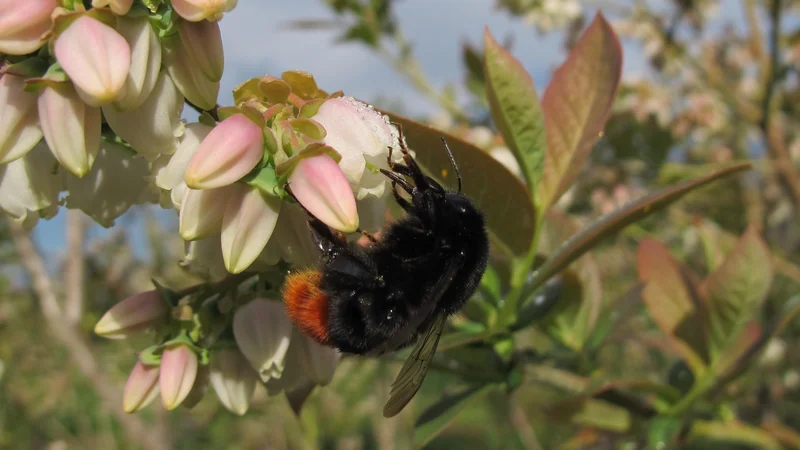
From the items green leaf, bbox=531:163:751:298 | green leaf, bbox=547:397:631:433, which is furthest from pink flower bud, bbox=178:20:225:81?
green leaf, bbox=547:397:631:433

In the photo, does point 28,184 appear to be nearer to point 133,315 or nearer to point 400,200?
point 133,315

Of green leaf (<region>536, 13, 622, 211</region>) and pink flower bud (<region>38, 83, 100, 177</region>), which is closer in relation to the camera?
pink flower bud (<region>38, 83, 100, 177</region>)

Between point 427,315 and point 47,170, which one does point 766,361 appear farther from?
point 47,170

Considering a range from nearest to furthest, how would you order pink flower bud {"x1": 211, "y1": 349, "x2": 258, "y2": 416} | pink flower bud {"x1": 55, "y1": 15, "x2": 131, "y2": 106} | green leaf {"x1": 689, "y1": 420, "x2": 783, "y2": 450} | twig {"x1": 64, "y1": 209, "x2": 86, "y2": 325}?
pink flower bud {"x1": 55, "y1": 15, "x2": 131, "y2": 106}
pink flower bud {"x1": 211, "y1": 349, "x2": 258, "y2": 416}
green leaf {"x1": 689, "y1": 420, "x2": 783, "y2": 450}
twig {"x1": 64, "y1": 209, "x2": 86, "y2": 325}

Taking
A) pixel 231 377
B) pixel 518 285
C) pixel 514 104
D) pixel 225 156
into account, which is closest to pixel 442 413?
pixel 518 285

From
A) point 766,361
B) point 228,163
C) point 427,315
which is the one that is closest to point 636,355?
point 766,361

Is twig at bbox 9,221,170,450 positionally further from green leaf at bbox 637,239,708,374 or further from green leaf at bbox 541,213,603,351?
green leaf at bbox 637,239,708,374

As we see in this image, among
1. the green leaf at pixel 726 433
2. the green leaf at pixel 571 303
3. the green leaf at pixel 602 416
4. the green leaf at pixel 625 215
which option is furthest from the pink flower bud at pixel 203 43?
the green leaf at pixel 726 433
